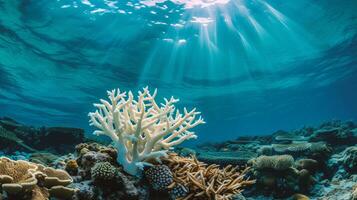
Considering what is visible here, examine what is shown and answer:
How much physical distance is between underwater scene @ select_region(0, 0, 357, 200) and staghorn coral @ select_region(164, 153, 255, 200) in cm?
2

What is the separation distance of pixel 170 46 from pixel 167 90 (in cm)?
1373

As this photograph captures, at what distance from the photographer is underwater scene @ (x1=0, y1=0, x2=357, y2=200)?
4.14 m

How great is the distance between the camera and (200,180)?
4277 millimetres

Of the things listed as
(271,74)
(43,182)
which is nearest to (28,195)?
(43,182)

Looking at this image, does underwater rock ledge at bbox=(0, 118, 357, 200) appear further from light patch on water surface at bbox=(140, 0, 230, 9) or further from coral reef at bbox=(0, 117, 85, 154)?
light patch on water surface at bbox=(140, 0, 230, 9)

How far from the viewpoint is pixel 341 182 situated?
8008mm

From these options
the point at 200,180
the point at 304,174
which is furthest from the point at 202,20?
the point at 200,180

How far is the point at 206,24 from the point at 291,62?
46.3ft

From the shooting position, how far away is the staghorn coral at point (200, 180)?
411cm

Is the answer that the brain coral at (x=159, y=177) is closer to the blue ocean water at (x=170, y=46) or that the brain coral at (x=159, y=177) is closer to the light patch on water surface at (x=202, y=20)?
the blue ocean water at (x=170, y=46)

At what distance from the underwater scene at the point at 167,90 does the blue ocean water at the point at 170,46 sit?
0.39 feet

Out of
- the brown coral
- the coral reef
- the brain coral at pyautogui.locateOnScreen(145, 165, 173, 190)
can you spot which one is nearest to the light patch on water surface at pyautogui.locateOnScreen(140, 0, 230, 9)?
the coral reef

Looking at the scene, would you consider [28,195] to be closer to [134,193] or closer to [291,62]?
[134,193]

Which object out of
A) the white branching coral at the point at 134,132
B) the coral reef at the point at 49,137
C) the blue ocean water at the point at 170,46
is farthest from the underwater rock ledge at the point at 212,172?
the blue ocean water at the point at 170,46
